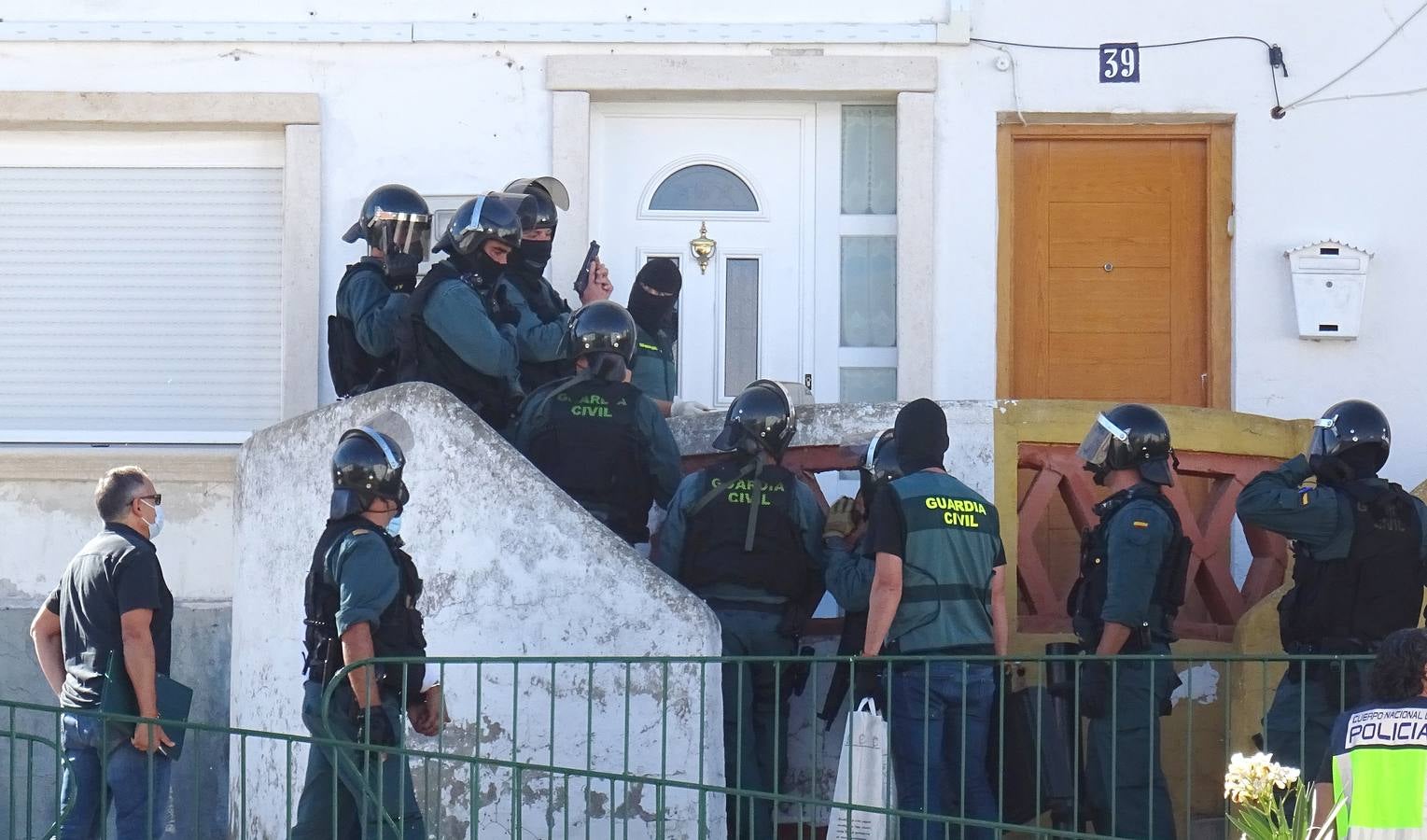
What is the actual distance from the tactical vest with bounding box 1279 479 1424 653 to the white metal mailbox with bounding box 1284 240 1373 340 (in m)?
2.76

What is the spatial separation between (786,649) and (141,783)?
7.74 ft

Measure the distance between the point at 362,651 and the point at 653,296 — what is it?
3173 mm

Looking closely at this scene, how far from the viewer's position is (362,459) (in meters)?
6.99

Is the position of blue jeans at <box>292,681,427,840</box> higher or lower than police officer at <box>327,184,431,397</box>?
lower

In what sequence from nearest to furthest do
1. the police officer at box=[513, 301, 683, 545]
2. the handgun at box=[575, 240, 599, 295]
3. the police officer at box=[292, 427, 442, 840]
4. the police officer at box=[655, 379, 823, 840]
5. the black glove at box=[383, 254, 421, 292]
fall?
the police officer at box=[292, 427, 442, 840] < the police officer at box=[655, 379, 823, 840] < the police officer at box=[513, 301, 683, 545] < the black glove at box=[383, 254, 421, 292] < the handgun at box=[575, 240, 599, 295]

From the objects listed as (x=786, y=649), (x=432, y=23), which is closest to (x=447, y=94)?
(x=432, y=23)

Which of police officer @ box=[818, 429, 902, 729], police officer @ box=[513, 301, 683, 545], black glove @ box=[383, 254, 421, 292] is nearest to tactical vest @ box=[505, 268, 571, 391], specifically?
black glove @ box=[383, 254, 421, 292]

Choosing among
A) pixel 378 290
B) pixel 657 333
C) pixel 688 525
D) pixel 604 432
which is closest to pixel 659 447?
pixel 604 432

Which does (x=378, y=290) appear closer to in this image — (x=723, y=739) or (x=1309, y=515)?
(x=723, y=739)

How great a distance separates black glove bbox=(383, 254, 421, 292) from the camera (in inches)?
350

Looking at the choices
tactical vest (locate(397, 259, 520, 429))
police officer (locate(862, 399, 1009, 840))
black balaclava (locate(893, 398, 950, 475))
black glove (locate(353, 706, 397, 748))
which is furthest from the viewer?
tactical vest (locate(397, 259, 520, 429))

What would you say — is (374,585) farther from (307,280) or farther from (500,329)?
(307,280)

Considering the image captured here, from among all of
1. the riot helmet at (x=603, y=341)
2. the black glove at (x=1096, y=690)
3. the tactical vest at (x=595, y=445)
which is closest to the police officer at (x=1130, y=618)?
the black glove at (x=1096, y=690)

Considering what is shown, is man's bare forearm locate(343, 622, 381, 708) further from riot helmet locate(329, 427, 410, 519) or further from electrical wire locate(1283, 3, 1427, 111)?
electrical wire locate(1283, 3, 1427, 111)
